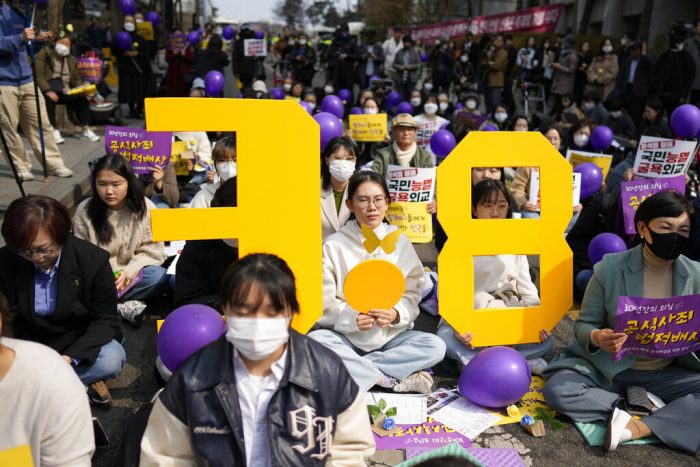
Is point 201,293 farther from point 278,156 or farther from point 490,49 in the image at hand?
point 490,49

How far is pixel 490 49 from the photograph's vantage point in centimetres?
1582

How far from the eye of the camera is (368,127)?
30.4 feet

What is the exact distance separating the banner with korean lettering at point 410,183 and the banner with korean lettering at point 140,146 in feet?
7.38

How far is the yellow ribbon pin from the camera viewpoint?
3.47 metres

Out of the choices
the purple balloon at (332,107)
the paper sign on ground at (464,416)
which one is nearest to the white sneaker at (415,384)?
the paper sign on ground at (464,416)

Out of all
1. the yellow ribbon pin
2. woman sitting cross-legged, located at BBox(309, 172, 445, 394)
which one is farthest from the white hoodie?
the yellow ribbon pin

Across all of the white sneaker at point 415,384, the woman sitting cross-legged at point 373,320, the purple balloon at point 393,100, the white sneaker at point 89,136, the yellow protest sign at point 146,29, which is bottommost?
the white sneaker at point 415,384

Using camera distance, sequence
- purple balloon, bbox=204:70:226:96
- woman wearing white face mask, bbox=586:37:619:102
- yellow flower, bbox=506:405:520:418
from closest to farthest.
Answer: yellow flower, bbox=506:405:520:418 < purple balloon, bbox=204:70:226:96 < woman wearing white face mask, bbox=586:37:619:102

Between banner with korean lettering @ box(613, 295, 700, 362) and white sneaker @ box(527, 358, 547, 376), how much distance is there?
696mm

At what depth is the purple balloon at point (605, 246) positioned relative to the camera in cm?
480

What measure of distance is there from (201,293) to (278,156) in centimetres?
109

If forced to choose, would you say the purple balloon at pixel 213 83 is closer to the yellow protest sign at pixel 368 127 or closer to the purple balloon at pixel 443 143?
the yellow protest sign at pixel 368 127

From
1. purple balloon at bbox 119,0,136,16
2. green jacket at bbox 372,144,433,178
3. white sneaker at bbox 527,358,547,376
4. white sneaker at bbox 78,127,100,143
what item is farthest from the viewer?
purple balloon at bbox 119,0,136,16

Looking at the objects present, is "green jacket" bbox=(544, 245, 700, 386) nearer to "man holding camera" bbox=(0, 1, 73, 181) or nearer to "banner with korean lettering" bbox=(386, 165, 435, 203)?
"banner with korean lettering" bbox=(386, 165, 435, 203)
